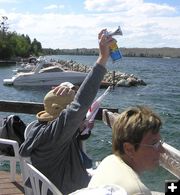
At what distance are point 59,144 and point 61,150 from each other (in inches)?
2.7

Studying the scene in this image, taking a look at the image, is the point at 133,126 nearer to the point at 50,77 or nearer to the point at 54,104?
the point at 54,104

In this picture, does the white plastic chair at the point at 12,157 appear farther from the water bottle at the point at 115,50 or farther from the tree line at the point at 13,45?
the tree line at the point at 13,45

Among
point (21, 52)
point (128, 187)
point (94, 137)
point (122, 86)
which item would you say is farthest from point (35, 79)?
point (21, 52)

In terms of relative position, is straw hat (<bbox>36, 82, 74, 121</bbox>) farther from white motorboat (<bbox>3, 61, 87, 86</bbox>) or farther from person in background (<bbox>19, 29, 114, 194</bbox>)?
white motorboat (<bbox>3, 61, 87, 86</bbox>)

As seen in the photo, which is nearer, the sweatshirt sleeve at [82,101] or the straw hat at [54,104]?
the sweatshirt sleeve at [82,101]

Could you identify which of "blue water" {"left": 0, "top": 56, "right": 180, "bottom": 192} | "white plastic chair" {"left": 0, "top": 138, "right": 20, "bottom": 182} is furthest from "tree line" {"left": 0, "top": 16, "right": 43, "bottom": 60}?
"white plastic chair" {"left": 0, "top": 138, "right": 20, "bottom": 182}

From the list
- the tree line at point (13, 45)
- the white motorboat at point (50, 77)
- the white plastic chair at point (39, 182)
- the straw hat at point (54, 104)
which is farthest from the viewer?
the tree line at point (13, 45)

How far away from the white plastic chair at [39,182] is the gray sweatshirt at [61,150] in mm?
89

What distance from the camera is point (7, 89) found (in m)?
44.9

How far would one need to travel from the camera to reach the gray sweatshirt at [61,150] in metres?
3.07

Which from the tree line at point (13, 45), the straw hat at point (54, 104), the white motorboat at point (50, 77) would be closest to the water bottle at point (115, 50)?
the straw hat at point (54, 104)

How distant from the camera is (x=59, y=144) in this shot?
321cm

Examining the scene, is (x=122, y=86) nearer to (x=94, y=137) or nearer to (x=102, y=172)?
(x=94, y=137)

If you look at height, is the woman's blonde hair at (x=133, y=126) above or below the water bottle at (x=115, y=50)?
below
